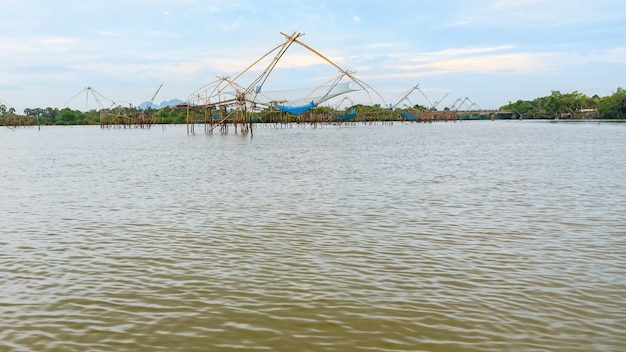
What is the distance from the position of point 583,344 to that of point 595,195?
7.93 metres

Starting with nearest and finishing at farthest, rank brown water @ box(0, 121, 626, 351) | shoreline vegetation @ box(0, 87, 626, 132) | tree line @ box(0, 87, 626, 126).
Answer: brown water @ box(0, 121, 626, 351), shoreline vegetation @ box(0, 87, 626, 132), tree line @ box(0, 87, 626, 126)

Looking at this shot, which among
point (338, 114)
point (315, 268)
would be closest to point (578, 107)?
point (338, 114)

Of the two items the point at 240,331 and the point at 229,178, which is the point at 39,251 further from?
the point at 229,178

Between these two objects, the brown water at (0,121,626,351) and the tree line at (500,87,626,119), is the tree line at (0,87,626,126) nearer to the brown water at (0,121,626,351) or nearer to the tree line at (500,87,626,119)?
the tree line at (500,87,626,119)

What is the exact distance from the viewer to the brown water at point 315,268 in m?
4.28

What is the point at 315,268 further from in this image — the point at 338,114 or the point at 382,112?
the point at 382,112

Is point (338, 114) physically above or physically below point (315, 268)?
above

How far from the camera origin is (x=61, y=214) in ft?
30.6

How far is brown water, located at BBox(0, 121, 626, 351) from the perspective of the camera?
14.0 feet

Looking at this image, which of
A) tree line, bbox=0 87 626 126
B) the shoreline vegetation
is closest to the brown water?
the shoreline vegetation

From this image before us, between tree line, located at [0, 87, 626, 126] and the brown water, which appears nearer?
the brown water

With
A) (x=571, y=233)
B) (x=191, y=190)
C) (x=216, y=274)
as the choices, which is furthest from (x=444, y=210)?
(x=191, y=190)

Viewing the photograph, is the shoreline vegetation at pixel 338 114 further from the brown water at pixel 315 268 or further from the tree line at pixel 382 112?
the brown water at pixel 315 268

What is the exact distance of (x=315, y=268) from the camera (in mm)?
6035
